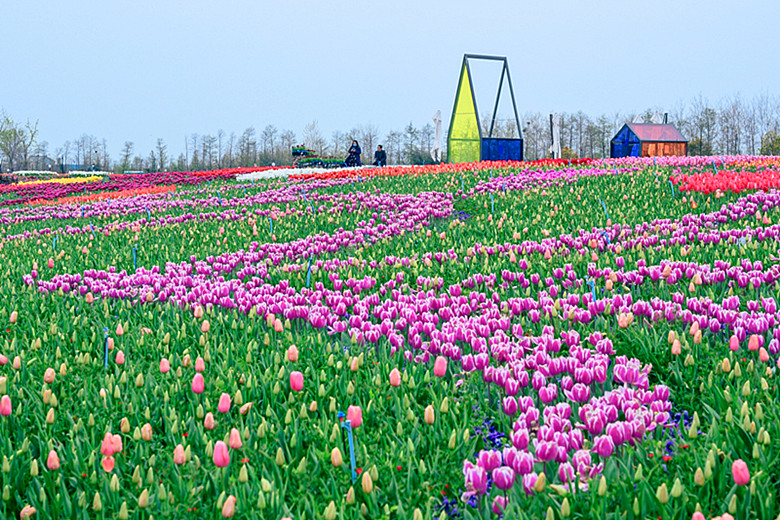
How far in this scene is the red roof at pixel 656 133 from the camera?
A: 48.5 metres

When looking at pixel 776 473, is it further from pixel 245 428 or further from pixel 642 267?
pixel 642 267

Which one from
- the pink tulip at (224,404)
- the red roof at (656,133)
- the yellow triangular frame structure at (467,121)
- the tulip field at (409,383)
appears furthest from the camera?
the red roof at (656,133)

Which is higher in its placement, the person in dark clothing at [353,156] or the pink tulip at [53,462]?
the person in dark clothing at [353,156]

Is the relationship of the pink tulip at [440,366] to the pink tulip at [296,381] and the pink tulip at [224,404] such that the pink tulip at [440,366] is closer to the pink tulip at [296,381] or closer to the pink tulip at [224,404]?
the pink tulip at [296,381]

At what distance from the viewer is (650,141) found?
158 ft

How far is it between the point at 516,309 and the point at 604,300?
0.66m

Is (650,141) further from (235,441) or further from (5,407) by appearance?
(5,407)

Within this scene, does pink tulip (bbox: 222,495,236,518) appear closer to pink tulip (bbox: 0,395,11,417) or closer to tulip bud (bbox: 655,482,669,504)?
tulip bud (bbox: 655,482,669,504)

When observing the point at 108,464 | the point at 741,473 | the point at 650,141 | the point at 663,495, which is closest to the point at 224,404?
the point at 108,464

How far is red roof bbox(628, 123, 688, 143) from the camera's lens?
48.5m

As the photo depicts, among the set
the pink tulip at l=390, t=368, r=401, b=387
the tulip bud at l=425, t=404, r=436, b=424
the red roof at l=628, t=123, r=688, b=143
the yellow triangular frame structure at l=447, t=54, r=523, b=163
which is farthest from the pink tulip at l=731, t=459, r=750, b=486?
the red roof at l=628, t=123, r=688, b=143

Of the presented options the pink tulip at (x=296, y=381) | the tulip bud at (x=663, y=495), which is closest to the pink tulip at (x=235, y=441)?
the pink tulip at (x=296, y=381)

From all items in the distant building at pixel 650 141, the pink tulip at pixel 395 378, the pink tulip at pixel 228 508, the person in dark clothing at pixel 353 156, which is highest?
the distant building at pixel 650 141

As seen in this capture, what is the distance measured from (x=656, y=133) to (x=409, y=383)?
51961 millimetres
